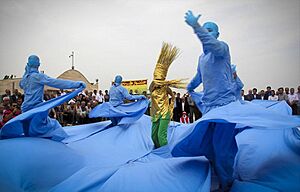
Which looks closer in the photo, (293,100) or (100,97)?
(293,100)

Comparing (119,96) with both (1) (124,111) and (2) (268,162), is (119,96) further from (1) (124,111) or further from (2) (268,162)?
(2) (268,162)

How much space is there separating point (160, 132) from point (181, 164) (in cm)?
209

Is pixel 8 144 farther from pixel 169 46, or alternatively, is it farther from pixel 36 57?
pixel 169 46

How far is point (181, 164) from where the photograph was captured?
2.82m

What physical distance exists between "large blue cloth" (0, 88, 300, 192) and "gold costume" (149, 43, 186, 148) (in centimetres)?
114

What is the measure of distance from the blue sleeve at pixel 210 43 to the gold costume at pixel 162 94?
2.02 metres

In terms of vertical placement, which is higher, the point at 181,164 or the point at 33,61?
the point at 33,61

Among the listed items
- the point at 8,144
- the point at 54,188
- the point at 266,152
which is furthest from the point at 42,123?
the point at 266,152

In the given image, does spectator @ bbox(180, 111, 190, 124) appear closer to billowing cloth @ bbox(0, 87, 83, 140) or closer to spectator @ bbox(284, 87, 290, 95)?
spectator @ bbox(284, 87, 290, 95)

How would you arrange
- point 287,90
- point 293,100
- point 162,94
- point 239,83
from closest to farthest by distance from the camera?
1. point 162,94
2. point 239,83
3. point 293,100
4. point 287,90

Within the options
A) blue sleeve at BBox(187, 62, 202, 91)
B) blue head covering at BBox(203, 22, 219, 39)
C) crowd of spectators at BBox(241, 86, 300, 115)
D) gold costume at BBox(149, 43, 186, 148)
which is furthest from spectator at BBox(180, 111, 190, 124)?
blue head covering at BBox(203, 22, 219, 39)

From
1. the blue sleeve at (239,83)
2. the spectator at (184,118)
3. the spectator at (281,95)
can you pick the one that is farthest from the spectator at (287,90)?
the blue sleeve at (239,83)

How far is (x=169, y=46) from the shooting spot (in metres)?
Result: 4.96

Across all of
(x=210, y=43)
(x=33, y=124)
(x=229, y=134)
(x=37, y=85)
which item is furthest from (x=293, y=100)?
(x=33, y=124)
